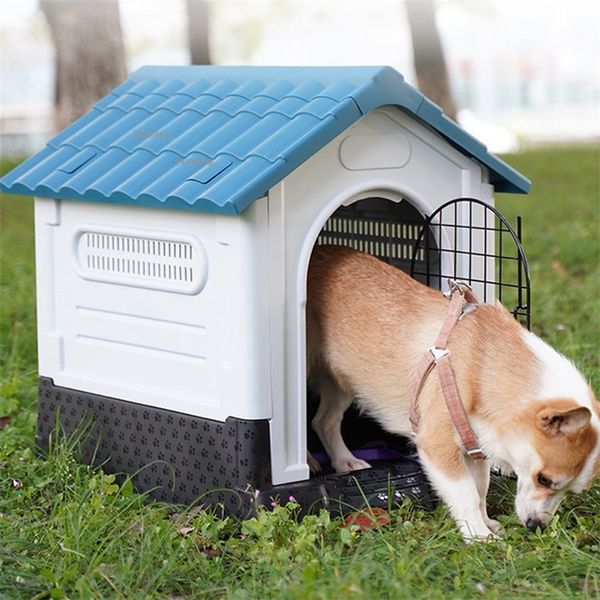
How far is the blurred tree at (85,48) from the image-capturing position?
10320 mm

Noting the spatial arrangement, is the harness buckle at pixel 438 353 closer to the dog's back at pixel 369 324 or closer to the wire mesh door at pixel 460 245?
the dog's back at pixel 369 324

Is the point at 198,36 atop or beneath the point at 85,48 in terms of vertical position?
beneath

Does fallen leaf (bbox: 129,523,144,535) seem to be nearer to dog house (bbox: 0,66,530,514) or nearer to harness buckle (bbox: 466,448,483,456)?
dog house (bbox: 0,66,530,514)

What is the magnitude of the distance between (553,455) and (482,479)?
52 centimetres

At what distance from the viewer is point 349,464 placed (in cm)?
445

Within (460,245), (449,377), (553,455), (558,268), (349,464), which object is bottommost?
(558,268)

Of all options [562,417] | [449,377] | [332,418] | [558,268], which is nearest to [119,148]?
[332,418]

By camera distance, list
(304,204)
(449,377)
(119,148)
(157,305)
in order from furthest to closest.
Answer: (119,148) → (157,305) → (304,204) → (449,377)

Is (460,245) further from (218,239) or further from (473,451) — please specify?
(218,239)

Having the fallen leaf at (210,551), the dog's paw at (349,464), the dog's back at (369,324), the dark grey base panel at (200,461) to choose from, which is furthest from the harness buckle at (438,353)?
the fallen leaf at (210,551)

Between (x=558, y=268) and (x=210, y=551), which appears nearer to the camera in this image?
(x=210, y=551)

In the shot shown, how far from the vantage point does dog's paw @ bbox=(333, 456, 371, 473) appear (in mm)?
4395

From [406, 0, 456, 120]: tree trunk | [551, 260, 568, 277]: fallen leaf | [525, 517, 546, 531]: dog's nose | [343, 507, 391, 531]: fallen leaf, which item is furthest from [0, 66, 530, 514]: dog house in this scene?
[406, 0, 456, 120]: tree trunk

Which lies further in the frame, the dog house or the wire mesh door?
the wire mesh door
